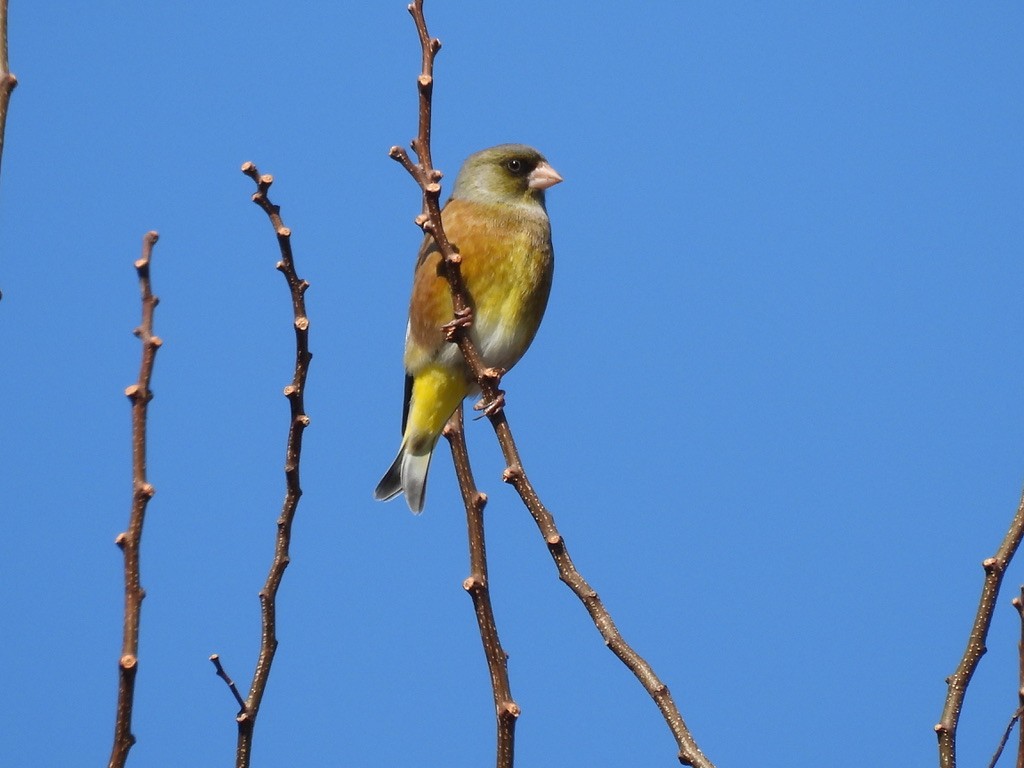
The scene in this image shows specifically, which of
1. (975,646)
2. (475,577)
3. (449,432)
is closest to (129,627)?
(475,577)

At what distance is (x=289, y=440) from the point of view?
248 centimetres

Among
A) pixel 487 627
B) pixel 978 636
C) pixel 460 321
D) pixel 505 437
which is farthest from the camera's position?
pixel 460 321

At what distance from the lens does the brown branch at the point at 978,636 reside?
7.07 ft

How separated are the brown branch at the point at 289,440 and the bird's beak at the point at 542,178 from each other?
2706 millimetres

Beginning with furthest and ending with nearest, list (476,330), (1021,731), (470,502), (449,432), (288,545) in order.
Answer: (476,330)
(449,432)
(470,502)
(288,545)
(1021,731)

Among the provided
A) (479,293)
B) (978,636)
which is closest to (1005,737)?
(978,636)

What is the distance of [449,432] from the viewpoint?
3.08 meters

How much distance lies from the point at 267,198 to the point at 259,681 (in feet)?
3.05

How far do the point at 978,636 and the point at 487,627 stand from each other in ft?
2.87

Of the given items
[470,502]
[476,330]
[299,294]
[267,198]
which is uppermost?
[476,330]

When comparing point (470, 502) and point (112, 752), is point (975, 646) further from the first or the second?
point (112, 752)

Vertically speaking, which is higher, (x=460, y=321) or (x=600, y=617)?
(x=460, y=321)

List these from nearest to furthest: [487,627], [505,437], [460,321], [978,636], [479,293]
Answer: [978,636], [487,627], [505,437], [460,321], [479,293]

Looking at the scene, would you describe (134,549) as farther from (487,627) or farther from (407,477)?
(407,477)
